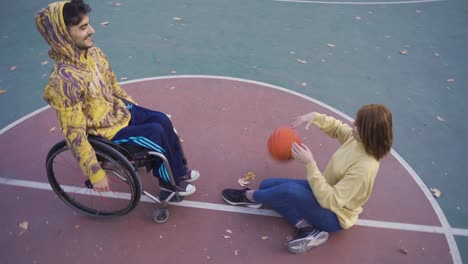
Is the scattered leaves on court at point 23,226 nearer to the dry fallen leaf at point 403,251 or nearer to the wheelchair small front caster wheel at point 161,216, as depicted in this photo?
the wheelchair small front caster wheel at point 161,216

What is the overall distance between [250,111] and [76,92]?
262cm

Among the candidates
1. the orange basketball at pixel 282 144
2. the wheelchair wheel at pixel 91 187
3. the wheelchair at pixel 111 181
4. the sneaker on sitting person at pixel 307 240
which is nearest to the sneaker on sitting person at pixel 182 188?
the wheelchair at pixel 111 181

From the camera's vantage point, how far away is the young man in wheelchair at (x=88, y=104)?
7.80 ft

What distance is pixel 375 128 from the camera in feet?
7.69

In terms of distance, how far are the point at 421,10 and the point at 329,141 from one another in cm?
542

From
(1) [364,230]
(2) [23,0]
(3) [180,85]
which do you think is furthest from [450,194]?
(2) [23,0]

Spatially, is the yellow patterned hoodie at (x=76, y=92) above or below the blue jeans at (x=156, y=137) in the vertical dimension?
above

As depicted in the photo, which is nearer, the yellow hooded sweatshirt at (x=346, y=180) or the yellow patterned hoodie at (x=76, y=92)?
the yellow patterned hoodie at (x=76, y=92)

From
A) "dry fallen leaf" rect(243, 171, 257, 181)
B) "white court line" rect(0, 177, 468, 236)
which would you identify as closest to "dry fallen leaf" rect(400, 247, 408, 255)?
"white court line" rect(0, 177, 468, 236)

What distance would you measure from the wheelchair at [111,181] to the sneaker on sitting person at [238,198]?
1.61ft

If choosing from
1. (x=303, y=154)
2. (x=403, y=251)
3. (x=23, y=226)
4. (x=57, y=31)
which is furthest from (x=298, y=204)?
(x=23, y=226)

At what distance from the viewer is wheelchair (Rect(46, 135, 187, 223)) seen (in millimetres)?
2766

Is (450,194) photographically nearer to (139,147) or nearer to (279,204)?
(279,204)

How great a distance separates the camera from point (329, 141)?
13.9 feet
